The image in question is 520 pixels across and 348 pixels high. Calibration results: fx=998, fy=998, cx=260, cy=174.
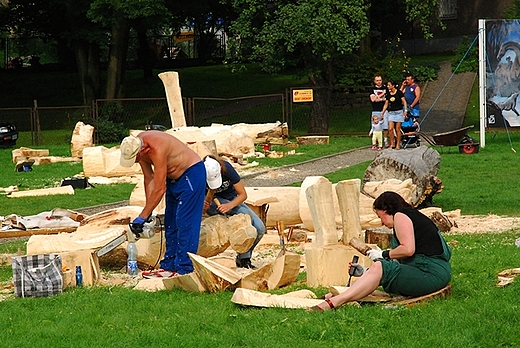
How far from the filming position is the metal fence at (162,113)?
3347 centimetres

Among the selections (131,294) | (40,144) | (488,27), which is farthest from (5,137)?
(131,294)

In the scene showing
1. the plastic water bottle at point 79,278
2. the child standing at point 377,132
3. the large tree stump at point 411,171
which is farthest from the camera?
the child standing at point 377,132

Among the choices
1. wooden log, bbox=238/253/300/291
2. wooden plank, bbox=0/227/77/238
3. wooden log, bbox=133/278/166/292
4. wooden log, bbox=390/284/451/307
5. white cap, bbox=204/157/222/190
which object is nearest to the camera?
wooden log, bbox=390/284/451/307

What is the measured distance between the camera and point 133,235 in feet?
34.8

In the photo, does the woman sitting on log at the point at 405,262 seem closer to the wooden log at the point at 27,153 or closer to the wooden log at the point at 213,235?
the wooden log at the point at 213,235

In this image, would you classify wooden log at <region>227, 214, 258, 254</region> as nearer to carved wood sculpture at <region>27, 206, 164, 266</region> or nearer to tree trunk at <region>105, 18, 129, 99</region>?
carved wood sculpture at <region>27, 206, 164, 266</region>

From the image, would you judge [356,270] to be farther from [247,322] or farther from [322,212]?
[322,212]

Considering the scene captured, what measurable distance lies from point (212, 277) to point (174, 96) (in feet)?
46.8

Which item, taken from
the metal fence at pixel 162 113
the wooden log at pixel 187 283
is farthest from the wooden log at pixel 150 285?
the metal fence at pixel 162 113

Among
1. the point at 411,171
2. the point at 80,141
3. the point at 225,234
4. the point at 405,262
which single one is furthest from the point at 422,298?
the point at 80,141

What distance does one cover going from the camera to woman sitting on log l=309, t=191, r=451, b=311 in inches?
323

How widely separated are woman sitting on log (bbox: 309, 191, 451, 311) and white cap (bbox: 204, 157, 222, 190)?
2739mm

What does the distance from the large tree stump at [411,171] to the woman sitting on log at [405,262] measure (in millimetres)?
7430

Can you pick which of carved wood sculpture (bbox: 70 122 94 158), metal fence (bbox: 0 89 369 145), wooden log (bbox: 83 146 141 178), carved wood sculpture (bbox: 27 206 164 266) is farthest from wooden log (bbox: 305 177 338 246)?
metal fence (bbox: 0 89 369 145)
